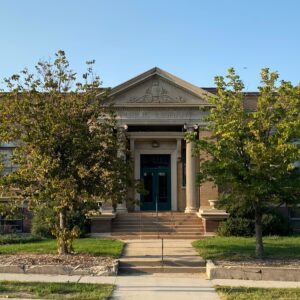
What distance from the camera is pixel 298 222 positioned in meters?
24.6

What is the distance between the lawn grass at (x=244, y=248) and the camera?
1455 cm

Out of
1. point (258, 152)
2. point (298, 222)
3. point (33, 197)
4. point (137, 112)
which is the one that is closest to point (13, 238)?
point (33, 197)

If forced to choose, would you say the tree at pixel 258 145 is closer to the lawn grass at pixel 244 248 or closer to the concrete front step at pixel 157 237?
the lawn grass at pixel 244 248

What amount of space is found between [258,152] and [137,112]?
1205 centimetres

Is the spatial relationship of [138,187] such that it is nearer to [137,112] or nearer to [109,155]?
[109,155]

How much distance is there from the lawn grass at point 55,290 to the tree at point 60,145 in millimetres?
2984

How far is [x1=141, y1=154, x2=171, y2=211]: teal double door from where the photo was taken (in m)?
26.6

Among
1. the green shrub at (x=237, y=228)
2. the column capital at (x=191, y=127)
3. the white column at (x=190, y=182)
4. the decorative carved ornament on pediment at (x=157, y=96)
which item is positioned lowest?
the green shrub at (x=237, y=228)

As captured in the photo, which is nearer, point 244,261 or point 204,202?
point 244,261

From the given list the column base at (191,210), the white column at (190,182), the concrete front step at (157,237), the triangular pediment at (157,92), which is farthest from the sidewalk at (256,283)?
the triangular pediment at (157,92)

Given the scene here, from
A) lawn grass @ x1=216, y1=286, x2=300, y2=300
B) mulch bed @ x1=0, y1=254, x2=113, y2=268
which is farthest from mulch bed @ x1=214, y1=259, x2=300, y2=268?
mulch bed @ x1=0, y1=254, x2=113, y2=268

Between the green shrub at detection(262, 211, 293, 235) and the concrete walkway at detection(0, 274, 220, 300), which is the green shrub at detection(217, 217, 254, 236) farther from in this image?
the concrete walkway at detection(0, 274, 220, 300)

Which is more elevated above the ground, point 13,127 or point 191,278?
point 13,127

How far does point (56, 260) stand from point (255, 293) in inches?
222
